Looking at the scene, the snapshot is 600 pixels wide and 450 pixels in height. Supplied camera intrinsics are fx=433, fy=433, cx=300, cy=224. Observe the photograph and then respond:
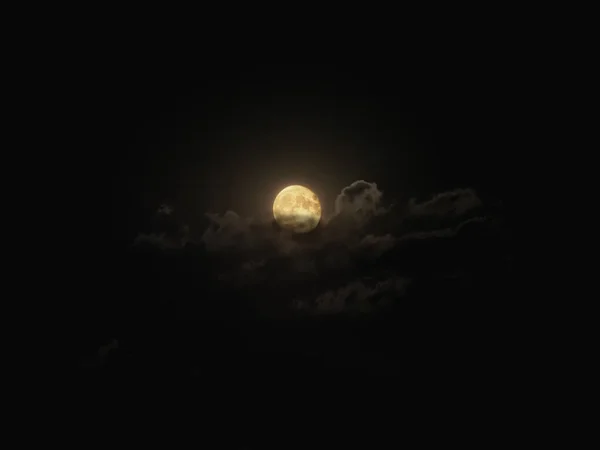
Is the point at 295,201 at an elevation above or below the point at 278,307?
above

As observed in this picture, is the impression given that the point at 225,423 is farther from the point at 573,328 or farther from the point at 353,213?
the point at 573,328

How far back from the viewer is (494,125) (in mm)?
4594

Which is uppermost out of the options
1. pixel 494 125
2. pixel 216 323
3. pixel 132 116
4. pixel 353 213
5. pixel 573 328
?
pixel 132 116

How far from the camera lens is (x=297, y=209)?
4.39 m

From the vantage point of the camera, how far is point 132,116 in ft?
15.3

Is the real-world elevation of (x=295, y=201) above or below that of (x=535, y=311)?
above

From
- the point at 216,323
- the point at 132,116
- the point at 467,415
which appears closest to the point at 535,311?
the point at 467,415

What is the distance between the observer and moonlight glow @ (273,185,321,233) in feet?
14.4

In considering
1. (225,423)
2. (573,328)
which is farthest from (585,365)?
(225,423)

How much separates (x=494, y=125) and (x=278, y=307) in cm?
299

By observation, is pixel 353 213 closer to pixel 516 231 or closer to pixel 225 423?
pixel 516 231

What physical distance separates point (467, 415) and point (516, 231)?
1970mm

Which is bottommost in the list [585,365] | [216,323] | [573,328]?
[585,365]

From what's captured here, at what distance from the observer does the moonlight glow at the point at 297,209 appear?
4.39 metres
